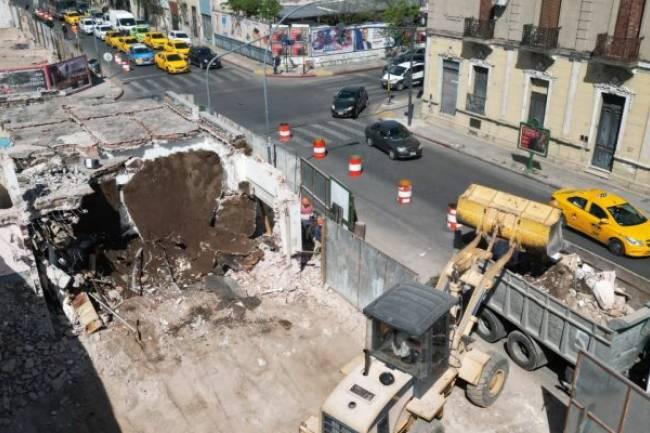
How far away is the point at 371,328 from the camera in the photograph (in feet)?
33.4

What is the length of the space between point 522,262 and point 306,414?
659 cm

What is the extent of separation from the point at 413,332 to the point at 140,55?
43801 millimetres

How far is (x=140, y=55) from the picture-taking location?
47.5 meters

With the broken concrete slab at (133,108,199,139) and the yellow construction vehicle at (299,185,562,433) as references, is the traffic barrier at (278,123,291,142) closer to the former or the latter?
the broken concrete slab at (133,108,199,139)

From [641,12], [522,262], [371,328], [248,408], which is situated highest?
[641,12]

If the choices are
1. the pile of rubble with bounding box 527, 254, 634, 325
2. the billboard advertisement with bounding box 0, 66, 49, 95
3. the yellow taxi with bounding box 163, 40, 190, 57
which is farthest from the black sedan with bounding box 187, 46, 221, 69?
the pile of rubble with bounding box 527, 254, 634, 325

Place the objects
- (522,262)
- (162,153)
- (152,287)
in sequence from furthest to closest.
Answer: (162,153) → (152,287) → (522,262)

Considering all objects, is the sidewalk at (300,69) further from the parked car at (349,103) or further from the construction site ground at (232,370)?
the construction site ground at (232,370)

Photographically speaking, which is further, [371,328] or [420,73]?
[420,73]

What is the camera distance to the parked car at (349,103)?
33.6 m

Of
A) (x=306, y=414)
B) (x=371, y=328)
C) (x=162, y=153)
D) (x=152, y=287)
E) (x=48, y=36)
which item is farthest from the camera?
(x=48, y=36)

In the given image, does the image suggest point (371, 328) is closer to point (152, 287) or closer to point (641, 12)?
point (152, 287)

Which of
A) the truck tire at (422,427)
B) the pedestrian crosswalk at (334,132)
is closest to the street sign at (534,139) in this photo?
the pedestrian crosswalk at (334,132)

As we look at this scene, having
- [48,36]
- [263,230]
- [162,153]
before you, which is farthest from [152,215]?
[48,36]
